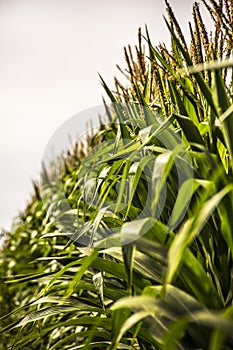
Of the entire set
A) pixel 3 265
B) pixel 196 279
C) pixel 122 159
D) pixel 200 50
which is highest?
pixel 200 50

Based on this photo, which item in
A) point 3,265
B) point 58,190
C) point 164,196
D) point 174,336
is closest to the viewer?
point 174,336

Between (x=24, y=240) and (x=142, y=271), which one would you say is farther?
(x=24, y=240)

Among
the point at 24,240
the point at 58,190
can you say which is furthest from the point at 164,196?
the point at 24,240

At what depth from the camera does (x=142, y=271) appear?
105 centimetres

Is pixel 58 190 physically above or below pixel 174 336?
below

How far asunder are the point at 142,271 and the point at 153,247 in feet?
0.38

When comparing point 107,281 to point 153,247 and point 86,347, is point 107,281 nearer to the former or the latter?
point 86,347

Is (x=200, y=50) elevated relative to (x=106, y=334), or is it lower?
elevated

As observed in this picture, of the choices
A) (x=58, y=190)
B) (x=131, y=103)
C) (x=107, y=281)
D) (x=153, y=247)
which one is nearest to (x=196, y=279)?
(x=153, y=247)

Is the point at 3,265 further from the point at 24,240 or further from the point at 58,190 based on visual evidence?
the point at 58,190

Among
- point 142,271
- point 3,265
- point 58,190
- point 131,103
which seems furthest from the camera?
point 3,265

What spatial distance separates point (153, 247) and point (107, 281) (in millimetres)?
394

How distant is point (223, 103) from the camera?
982mm

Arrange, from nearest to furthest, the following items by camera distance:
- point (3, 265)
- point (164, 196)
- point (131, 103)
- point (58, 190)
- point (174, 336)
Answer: point (174, 336)
point (164, 196)
point (131, 103)
point (58, 190)
point (3, 265)
